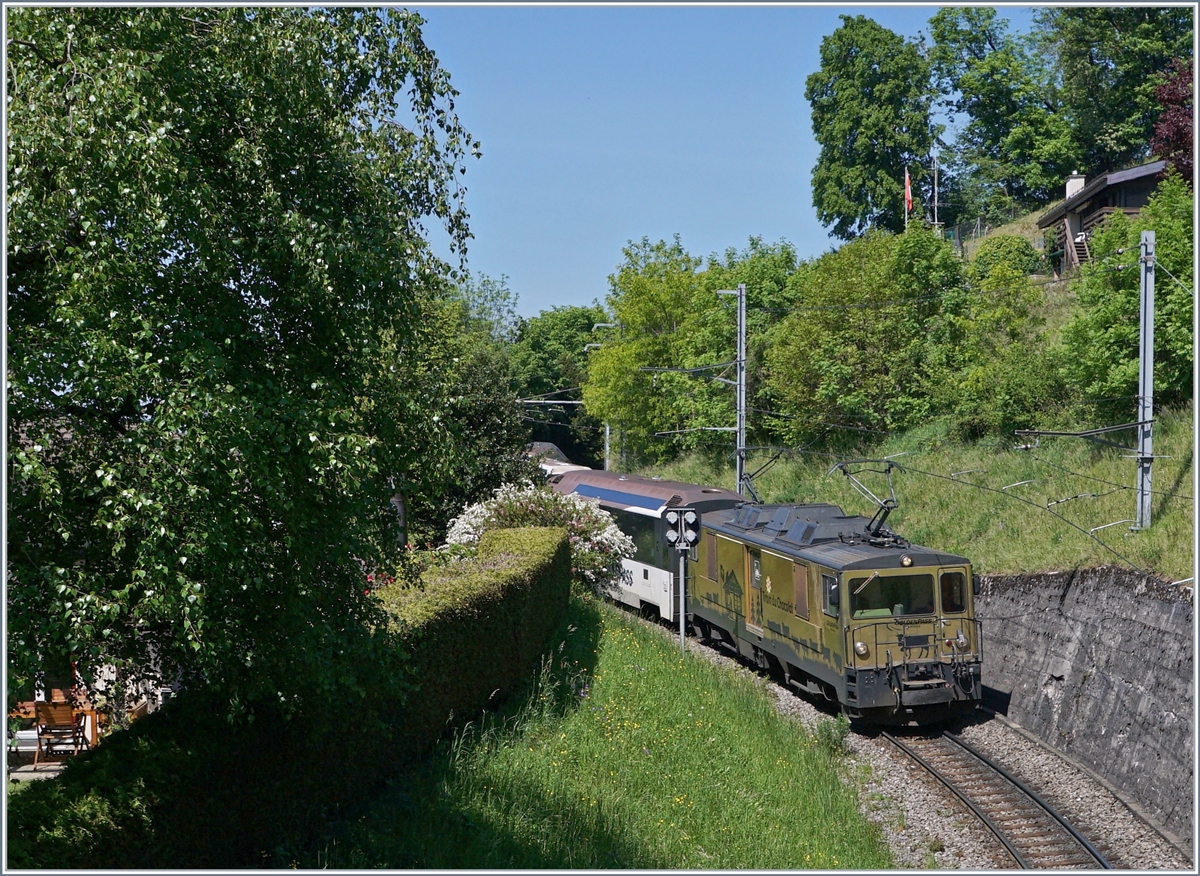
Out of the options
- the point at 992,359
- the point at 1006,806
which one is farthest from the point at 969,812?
the point at 992,359

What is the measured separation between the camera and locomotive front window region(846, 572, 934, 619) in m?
15.4

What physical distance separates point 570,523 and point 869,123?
34152mm

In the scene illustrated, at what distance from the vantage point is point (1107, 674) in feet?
51.5

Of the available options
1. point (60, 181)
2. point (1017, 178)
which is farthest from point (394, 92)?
point (1017, 178)

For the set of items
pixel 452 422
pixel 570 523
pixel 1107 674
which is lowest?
pixel 1107 674

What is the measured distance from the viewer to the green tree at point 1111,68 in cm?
4328

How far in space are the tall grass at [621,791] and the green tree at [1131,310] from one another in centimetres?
1119

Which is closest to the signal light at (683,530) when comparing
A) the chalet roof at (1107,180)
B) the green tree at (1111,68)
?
the chalet roof at (1107,180)

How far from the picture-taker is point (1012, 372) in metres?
27.7

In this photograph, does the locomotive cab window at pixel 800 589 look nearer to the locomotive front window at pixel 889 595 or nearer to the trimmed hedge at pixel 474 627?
the locomotive front window at pixel 889 595

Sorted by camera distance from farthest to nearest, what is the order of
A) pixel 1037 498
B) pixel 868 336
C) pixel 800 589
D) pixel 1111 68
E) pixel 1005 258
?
pixel 1111 68
pixel 1005 258
pixel 868 336
pixel 1037 498
pixel 800 589

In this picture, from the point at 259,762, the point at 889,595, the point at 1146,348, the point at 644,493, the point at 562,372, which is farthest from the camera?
the point at 562,372

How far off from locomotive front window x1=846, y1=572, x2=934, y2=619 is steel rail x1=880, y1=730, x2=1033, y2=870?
1.96 meters

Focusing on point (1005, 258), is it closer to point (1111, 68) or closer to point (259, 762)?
point (1111, 68)
